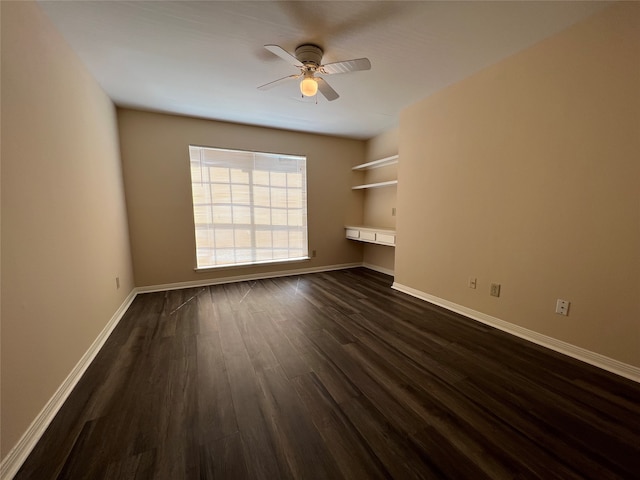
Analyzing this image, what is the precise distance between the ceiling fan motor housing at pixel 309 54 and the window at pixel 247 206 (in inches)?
85.0

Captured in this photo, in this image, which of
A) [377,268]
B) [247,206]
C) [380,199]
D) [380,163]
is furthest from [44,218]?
[377,268]

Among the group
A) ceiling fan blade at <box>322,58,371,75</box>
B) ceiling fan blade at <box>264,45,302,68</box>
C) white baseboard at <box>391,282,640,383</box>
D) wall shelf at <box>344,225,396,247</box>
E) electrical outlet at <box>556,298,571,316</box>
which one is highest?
ceiling fan blade at <box>264,45,302,68</box>

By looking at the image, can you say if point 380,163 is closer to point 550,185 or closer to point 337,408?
point 550,185

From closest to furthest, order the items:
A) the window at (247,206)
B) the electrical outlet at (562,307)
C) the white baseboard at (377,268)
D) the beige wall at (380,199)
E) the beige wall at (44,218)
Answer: the beige wall at (44,218) → the electrical outlet at (562,307) → the window at (247,206) → the beige wall at (380,199) → the white baseboard at (377,268)

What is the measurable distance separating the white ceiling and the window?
1.03 metres

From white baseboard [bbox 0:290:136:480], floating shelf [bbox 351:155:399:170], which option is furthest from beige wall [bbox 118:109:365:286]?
white baseboard [bbox 0:290:136:480]

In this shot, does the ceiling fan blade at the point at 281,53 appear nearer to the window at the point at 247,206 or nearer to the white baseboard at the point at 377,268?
the window at the point at 247,206

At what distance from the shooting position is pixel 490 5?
1.62 meters

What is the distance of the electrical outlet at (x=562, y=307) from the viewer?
6.47ft

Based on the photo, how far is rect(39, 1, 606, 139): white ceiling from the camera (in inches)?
65.1

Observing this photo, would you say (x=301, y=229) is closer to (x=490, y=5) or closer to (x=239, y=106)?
(x=239, y=106)

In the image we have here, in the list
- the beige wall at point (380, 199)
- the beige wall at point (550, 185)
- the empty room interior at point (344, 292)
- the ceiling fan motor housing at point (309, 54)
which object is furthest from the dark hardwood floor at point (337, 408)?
the ceiling fan motor housing at point (309, 54)

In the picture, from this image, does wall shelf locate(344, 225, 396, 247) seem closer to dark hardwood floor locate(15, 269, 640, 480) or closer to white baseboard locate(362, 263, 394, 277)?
white baseboard locate(362, 263, 394, 277)

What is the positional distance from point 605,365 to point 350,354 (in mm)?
1789
